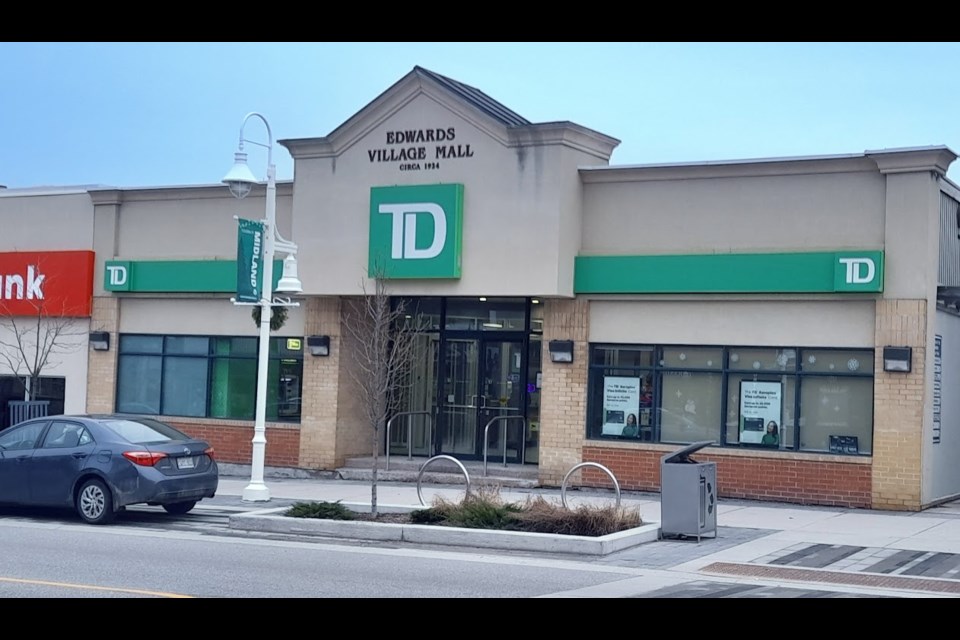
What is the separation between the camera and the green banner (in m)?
19.8

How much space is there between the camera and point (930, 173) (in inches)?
718

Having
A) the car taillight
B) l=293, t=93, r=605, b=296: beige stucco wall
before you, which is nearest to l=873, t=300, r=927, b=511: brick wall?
l=293, t=93, r=605, b=296: beige stucco wall

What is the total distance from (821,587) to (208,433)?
15535mm

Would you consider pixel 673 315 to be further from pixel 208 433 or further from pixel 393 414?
pixel 208 433

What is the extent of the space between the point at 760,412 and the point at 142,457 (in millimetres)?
9792

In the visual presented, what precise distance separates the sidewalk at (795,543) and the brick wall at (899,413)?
0.36 meters

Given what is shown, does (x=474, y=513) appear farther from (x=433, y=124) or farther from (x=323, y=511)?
(x=433, y=124)

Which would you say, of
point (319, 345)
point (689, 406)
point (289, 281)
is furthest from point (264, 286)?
point (689, 406)

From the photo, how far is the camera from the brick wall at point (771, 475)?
1862 cm

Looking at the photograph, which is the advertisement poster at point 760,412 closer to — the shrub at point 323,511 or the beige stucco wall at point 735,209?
the beige stucco wall at point 735,209

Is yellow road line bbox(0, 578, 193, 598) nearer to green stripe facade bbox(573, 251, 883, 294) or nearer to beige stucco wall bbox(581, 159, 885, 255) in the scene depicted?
green stripe facade bbox(573, 251, 883, 294)

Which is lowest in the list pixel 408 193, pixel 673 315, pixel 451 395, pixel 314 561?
pixel 314 561

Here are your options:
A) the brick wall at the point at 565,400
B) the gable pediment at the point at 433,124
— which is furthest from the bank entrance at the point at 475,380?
the gable pediment at the point at 433,124

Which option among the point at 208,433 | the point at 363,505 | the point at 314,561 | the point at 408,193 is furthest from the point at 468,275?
the point at 314,561
